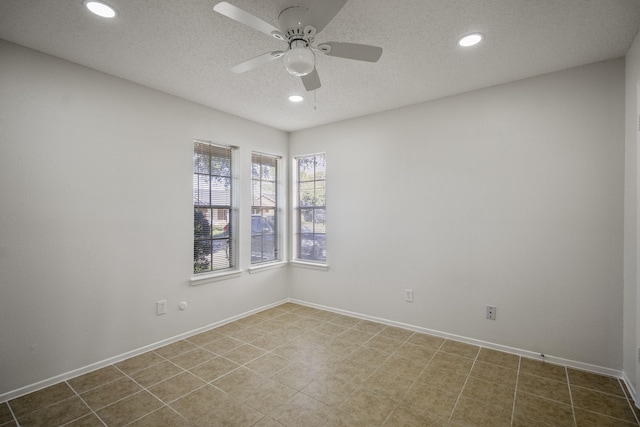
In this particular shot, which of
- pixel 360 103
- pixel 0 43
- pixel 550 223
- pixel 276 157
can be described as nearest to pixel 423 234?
pixel 550 223

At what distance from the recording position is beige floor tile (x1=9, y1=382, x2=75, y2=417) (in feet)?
6.97

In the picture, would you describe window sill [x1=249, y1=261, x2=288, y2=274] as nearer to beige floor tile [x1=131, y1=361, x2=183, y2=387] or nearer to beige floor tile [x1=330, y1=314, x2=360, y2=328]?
beige floor tile [x1=330, y1=314, x2=360, y2=328]

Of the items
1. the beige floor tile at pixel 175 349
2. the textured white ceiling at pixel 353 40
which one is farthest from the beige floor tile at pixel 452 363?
the textured white ceiling at pixel 353 40

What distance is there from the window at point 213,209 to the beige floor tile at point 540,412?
10.5 feet

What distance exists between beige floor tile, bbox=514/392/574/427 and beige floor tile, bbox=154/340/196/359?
9.35 feet

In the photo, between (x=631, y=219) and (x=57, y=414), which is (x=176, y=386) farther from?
(x=631, y=219)

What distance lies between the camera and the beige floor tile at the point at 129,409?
2.01 meters

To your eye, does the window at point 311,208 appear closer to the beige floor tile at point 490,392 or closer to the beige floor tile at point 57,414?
the beige floor tile at point 490,392

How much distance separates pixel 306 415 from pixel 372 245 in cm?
219

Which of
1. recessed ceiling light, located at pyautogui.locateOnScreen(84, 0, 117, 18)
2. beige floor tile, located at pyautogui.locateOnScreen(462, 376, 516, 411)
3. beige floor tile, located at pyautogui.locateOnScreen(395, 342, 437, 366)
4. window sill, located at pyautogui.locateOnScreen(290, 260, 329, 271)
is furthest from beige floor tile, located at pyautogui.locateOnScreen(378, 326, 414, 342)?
recessed ceiling light, located at pyautogui.locateOnScreen(84, 0, 117, 18)

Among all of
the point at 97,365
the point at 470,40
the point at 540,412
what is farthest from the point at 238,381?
the point at 470,40

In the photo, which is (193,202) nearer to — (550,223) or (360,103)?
(360,103)

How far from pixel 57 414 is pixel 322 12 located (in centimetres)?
303

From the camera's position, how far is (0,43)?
221cm
